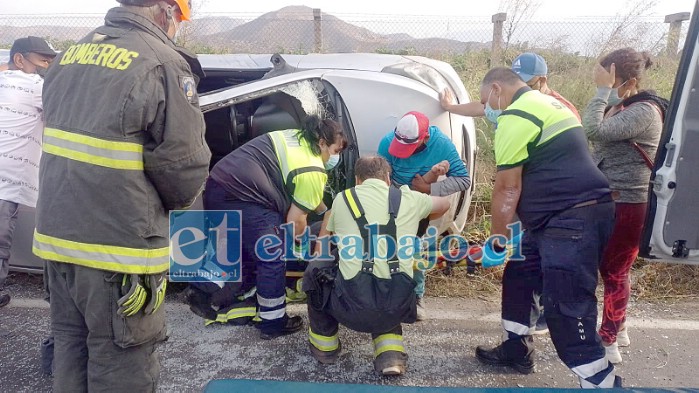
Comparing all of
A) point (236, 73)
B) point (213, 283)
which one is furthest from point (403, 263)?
point (236, 73)

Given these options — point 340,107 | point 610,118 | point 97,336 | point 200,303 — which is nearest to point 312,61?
point 340,107

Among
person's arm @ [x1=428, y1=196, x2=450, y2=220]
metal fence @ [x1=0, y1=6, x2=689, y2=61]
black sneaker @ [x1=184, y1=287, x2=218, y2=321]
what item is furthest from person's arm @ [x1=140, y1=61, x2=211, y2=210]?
metal fence @ [x1=0, y1=6, x2=689, y2=61]

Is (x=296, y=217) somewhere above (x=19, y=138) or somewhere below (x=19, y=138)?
below

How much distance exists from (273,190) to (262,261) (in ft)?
1.41

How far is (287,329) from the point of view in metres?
3.21

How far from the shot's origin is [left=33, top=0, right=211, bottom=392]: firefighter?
1.81 meters

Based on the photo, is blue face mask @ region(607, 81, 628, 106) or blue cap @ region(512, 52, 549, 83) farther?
blue cap @ region(512, 52, 549, 83)

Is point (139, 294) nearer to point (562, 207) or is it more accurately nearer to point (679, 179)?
point (562, 207)

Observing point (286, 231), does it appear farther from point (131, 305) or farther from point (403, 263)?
point (131, 305)

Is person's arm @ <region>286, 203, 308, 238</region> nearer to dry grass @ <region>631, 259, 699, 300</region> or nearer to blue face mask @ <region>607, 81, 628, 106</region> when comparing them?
blue face mask @ <region>607, 81, 628, 106</region>

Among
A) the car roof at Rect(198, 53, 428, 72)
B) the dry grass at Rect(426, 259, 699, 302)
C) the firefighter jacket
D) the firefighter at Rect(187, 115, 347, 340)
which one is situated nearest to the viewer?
the firefighter jacket

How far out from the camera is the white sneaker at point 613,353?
2.93 m

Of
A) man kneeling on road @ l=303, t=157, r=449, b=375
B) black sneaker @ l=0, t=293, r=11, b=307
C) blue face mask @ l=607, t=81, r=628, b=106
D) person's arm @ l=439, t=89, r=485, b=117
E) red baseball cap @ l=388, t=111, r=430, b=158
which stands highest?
blue face mask @ l=607, t=81, r=628, b=106

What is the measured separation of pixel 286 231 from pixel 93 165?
1.56 m
